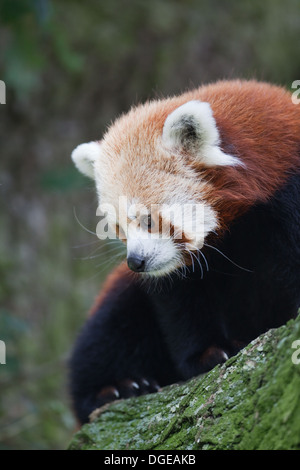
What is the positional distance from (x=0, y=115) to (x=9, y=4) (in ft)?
→ 8.50

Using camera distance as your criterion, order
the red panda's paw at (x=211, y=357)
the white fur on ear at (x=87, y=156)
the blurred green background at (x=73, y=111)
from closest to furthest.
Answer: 1. the red panda's paw at (x=211, y=357)
2. the white fur on ear at (x=87, y=156)
3. the blurred green background at (x=73, y=111)

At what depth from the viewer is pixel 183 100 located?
3232 mm

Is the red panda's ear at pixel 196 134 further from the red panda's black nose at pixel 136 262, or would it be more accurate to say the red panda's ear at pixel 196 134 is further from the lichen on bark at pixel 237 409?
the lichen on bark at pixel 237 409

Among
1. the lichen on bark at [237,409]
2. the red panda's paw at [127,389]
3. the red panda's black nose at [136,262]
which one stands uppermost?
the red panda's black nose at [136,262]

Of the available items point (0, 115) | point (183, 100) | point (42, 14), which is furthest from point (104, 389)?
point (0, 115)

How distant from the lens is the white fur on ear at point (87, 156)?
342 centimetres

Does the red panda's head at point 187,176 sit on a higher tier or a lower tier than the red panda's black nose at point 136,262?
higher

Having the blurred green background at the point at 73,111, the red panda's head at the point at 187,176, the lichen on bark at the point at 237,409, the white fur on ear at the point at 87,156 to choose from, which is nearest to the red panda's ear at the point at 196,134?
the red panda's head at the point at 187,176

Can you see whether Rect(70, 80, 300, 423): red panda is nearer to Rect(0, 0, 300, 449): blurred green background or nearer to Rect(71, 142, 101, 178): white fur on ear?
Rect(71, 142, 101, 178): white fur on ear

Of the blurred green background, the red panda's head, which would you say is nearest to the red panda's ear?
the red panda's head

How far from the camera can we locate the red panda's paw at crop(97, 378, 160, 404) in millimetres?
3762

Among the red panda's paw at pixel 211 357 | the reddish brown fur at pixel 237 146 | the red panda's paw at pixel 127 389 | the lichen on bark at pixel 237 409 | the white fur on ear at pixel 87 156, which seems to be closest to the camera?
the lichen on bark at pixel 237 409

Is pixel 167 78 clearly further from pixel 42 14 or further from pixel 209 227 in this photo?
pixel 209 227

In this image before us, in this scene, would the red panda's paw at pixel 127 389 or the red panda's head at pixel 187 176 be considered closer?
the red panda's head at pixel 187 176
